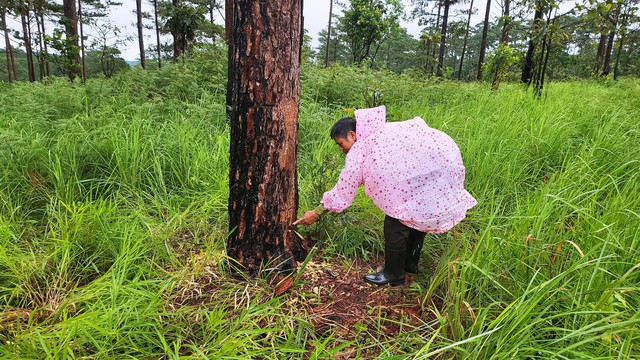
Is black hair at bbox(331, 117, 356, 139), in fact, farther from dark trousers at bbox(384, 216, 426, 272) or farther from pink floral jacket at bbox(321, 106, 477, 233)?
dark trousers at bbox(384, 216, 426, 272)

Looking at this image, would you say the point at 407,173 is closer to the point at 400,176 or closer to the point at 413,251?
the point at 400,176

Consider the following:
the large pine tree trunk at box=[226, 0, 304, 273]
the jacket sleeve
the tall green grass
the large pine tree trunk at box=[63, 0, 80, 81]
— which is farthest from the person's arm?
the large pine tree trunk at box=[63, 0, 80, 81]

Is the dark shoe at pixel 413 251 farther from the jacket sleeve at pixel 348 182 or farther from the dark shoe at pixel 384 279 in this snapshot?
the jacket sleeve at pixel 348 182

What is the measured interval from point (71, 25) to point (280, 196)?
10.0 m

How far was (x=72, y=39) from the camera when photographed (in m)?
8.45

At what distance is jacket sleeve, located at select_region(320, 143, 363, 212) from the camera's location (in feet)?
5.71

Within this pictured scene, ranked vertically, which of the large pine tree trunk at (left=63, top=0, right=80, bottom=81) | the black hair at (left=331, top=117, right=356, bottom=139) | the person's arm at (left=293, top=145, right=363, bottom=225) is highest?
the large pine tree trunk at (left=63, top=0, right=80, bottom=81)

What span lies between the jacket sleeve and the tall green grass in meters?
0.43

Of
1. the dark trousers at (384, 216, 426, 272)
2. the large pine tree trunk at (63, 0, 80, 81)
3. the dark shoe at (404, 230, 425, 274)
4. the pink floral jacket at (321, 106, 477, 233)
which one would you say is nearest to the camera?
the pink floral jacket at (321, 106, 477, 233)

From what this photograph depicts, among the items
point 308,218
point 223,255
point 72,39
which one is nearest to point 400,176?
point 308,218

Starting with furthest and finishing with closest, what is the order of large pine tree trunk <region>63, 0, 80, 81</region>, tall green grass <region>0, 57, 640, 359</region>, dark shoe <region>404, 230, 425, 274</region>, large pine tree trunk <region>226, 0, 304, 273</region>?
1. large pine tree trunk <region>63, 0, 80, 81</region>
2. dark shoe <region>404, 230, 425, 274</region>
3. large pine tree trunk <region>226, 0, 304, 273</region>
4. tall green grass <region>0, 57, 640, 359</region>

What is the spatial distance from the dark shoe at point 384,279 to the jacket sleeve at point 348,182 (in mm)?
449

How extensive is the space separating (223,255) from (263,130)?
28.5 inches

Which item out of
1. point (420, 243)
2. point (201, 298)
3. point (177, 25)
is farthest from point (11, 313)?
point (177, 25)
